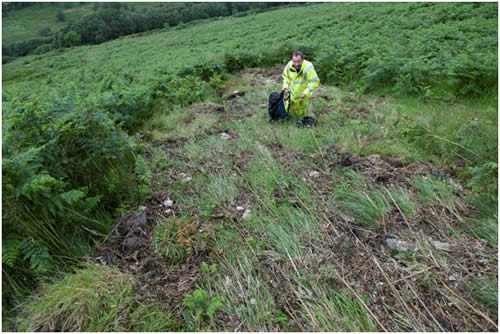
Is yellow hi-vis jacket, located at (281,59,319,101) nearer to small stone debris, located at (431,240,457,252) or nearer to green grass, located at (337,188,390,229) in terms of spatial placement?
green grass, located at (337,188,390,229)

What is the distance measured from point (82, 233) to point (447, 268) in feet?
12.3

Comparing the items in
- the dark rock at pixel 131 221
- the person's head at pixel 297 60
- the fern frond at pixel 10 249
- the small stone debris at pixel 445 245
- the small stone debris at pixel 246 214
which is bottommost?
the small stone debris at pixel 246 214

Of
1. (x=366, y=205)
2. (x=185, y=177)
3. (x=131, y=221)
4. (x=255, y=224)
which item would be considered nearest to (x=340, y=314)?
(x=255, y=224)

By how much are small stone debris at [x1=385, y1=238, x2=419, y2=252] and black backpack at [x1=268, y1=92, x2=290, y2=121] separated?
4178 millimetres

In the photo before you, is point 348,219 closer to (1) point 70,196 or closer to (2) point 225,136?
(1) point 70,196

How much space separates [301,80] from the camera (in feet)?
21.2

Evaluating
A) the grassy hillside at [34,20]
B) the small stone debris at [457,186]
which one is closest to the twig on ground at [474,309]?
the small stone debris at [457,186]

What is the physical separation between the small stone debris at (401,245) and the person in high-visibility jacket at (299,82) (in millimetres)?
4011

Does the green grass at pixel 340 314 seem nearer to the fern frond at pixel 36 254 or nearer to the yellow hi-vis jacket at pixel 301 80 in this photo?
the fern frond at pixel 36 254

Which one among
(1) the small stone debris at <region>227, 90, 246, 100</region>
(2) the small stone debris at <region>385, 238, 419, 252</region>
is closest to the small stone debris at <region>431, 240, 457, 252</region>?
(2) the small stone debris at <region>385, 238, 419, 252</region>

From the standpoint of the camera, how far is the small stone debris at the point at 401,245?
282 cm

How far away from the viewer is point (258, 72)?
11797 millimetres

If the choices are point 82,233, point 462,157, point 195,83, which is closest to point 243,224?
point 82,233

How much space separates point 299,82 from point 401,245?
4568 mm
